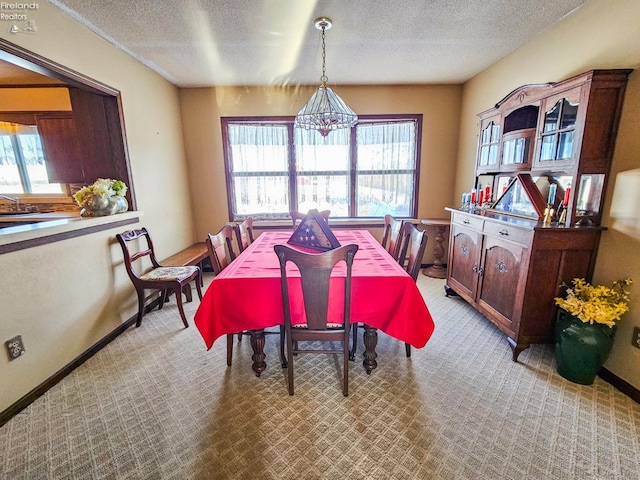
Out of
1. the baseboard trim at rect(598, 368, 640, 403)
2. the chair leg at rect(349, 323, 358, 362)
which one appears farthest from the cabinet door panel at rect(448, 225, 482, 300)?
the chair leg at rect(349, 323, 358, 362)

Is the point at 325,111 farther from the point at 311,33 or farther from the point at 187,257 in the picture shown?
the point at 187,257

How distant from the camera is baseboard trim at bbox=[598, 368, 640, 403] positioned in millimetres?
1687

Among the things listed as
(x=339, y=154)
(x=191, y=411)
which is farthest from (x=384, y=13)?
(x=191, y=411)

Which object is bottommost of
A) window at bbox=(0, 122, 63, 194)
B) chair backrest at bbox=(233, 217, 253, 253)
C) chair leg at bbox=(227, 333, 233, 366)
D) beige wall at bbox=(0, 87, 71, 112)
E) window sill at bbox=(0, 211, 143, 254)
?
chair leg at bbox=(227, 333, 233, 366)

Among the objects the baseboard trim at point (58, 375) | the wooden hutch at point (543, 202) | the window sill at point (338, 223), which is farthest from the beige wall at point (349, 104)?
the baseboard trim at point (58, 375)

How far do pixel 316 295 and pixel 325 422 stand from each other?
0.72 meters

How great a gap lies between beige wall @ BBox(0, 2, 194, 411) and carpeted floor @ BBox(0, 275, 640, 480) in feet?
0.89

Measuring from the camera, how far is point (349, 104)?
154 inches

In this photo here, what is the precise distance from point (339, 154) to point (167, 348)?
3198 mm

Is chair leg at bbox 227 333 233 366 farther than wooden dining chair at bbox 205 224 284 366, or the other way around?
chair leg at bbox 227 333 233 366

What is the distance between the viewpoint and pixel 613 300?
5.66 feet

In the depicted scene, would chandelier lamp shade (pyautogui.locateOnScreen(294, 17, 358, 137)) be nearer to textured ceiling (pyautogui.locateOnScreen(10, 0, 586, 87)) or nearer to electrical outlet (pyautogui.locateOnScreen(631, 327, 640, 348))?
textured ceiling (pyautogui.locateOnScreen(10, 0, 586, 87))

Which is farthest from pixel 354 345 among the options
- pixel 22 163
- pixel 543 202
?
pixel 22 163

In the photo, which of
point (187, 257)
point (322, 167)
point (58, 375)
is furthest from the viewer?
point (322, 167)
